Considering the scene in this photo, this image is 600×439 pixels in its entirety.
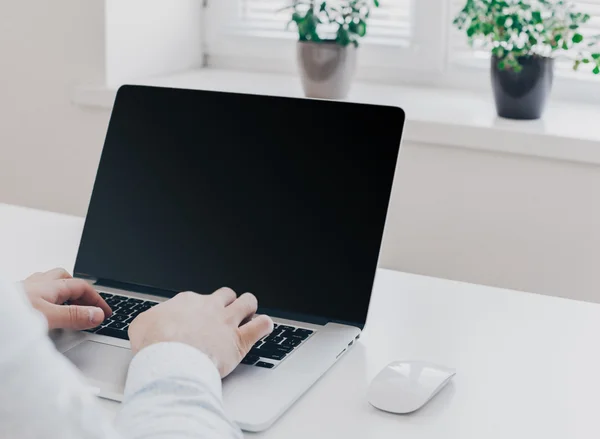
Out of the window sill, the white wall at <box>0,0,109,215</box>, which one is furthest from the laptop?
the white wall at <box>0,0,109,215</box>

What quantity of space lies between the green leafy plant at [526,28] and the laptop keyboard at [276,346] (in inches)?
40.9

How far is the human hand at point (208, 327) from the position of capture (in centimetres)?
88

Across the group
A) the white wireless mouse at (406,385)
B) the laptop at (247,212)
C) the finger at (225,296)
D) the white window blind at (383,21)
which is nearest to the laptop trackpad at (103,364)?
the laptop at (247,212)

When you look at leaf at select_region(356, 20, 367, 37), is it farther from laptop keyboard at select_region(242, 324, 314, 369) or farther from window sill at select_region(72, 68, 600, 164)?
laptop keyboard at select_region(242, 324, 314, 369)

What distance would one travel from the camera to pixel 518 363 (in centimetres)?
100

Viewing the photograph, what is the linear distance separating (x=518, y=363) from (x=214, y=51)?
1698mm

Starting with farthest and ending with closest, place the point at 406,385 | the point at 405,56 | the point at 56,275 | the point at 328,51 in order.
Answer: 1. the point at 405,56
2. the point at 328,51
3. the point at 56,275
4. the point at 406,385

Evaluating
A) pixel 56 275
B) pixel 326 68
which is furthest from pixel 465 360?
pixel 326 68

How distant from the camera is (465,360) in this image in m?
1.01

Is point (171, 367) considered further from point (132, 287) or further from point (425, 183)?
point (425, 183)

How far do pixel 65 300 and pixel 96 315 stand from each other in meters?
0.07

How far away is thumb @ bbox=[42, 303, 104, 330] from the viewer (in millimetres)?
987

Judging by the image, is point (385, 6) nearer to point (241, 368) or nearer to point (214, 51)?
point (214, 51)

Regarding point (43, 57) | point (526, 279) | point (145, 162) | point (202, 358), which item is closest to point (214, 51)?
point (43, 57)
